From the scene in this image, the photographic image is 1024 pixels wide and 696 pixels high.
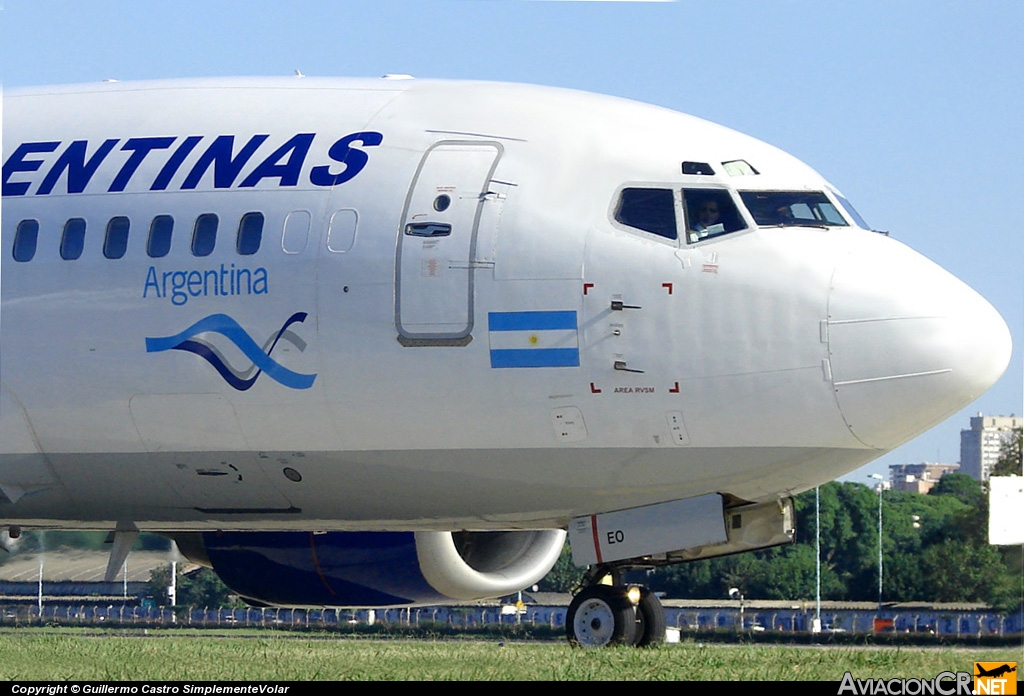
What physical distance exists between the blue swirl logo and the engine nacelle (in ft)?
9.78

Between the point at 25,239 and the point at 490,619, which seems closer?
the point at 25,239

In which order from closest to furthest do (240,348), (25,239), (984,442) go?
(240,348) → (25,239) → (984,442)

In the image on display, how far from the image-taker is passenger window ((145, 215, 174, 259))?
55.1 feet

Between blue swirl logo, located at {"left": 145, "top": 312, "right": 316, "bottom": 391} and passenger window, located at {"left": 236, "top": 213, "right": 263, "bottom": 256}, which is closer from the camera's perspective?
blue swirl logo, located at {"left": 145, "top": 312, "right": 316, "bottom": 391}

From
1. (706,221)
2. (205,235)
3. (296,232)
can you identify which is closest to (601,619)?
(706,221)

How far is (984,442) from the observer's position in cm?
10225

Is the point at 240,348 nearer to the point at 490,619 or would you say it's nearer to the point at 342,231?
the point at 342,231

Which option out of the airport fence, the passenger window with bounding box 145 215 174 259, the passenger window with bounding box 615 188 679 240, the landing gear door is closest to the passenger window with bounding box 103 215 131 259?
the passenger window with bounding box 145 215 174 259

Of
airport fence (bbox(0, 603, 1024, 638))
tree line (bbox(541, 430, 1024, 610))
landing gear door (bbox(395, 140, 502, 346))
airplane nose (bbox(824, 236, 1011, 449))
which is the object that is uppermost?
landing gear door (bbox(395, 140, 502, 346))

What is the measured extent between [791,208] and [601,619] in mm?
4173

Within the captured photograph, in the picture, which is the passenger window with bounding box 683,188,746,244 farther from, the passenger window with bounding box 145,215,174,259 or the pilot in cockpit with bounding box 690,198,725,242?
the passenger window with bounding box 145,215,174,259

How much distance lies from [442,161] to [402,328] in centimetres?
171

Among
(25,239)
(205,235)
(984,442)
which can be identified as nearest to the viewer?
(205,235)

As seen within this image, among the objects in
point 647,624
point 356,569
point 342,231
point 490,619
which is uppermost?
point 342,231
